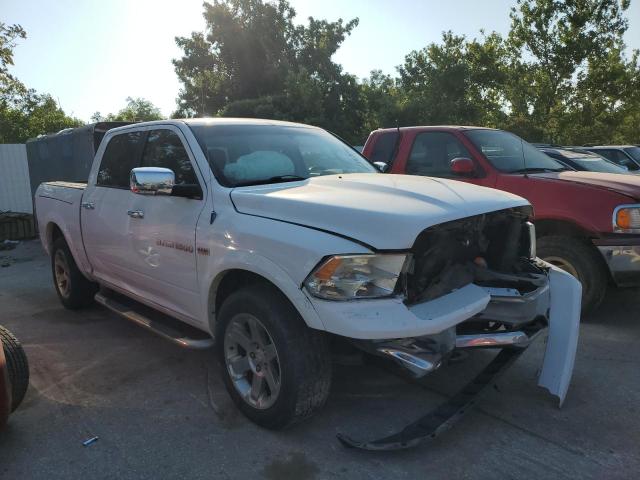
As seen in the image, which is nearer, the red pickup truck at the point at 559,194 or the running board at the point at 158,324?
the running board at the point at 158,324

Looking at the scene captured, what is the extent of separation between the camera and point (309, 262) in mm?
2607

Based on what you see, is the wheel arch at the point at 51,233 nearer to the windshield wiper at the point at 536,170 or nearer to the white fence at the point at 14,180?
the windshield wiper at the point at 536,170

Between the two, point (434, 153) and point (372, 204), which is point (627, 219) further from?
point (372, 204)

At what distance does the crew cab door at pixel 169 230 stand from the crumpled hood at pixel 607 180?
11.5 feet

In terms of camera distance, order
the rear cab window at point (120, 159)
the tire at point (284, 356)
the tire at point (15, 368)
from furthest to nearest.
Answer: the rear cab window at point (120, 159) < the tire at point (15, 368) < the tire at point (284, 356)

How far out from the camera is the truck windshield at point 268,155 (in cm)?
349

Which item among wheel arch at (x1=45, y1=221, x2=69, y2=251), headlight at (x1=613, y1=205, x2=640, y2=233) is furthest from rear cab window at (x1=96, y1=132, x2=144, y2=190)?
headlight at (x1=613, y1=205, x2=640, y2=233)

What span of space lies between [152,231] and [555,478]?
115 inches

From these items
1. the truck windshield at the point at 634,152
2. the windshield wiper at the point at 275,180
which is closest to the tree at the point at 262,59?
the truck windshield at the point at 634,152

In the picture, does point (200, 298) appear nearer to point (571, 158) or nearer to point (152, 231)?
point (152, 231)

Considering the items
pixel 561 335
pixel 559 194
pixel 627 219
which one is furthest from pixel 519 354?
pixel 559 194

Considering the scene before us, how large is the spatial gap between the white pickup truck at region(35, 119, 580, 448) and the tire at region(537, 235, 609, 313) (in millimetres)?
1532

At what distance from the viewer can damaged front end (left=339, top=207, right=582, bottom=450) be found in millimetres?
2643

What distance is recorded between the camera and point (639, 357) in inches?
160
